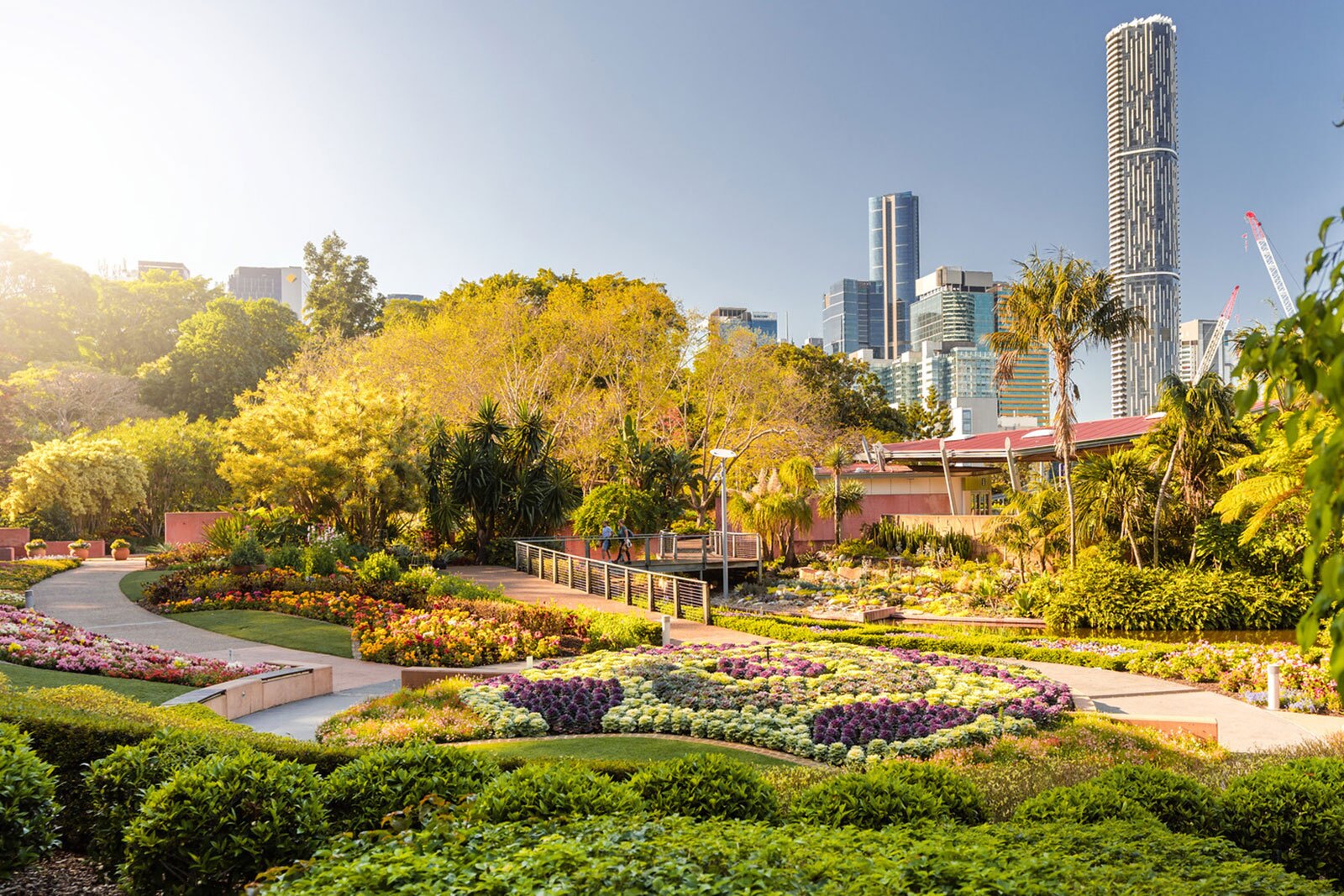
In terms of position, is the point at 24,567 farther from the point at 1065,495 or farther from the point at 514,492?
the point at 1065,495

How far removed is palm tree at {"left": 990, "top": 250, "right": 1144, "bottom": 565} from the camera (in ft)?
76.3

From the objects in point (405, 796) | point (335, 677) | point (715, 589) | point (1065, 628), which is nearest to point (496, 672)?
point (335, 677)

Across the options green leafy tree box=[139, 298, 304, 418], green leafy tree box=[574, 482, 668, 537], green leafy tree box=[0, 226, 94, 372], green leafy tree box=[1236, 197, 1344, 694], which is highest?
green leafy tree box=[0, 226, 94, 372]

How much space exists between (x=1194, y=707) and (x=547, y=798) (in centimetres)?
1169

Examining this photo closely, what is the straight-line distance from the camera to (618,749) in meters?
9.25

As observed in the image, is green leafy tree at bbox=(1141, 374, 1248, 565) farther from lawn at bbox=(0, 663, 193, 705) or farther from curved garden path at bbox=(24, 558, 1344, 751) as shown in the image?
lawn at bbox=(0, 663, 193, 705)

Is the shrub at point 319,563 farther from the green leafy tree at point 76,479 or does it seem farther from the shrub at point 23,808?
the green leafy tree at point 76,479

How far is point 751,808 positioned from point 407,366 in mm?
→ 36391

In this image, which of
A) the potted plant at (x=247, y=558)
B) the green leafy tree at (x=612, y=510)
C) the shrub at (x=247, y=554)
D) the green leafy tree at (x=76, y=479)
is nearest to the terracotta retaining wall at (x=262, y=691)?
the potted plant at (x=247, y=558)

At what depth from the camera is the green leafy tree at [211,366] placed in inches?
2120

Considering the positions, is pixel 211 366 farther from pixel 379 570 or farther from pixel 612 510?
pixel 379 570

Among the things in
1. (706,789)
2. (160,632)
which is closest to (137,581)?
(160,632)

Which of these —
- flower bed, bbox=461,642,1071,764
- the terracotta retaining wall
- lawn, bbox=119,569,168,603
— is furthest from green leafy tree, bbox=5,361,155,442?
flower bed, bbox=461,642,1071,764

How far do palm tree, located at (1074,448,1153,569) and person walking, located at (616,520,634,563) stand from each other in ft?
41.6
